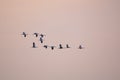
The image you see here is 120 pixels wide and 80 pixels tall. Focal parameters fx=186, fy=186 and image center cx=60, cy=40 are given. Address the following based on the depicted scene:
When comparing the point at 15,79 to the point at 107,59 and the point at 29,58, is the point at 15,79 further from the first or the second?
the point at 107,59

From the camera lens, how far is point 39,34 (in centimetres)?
152

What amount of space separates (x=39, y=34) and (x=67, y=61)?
12.6 inches

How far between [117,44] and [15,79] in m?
0.90

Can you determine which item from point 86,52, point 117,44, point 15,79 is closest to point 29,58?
point 15,79

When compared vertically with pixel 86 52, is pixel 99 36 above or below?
above

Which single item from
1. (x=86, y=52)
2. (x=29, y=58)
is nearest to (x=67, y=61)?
(x=86, y=52)
